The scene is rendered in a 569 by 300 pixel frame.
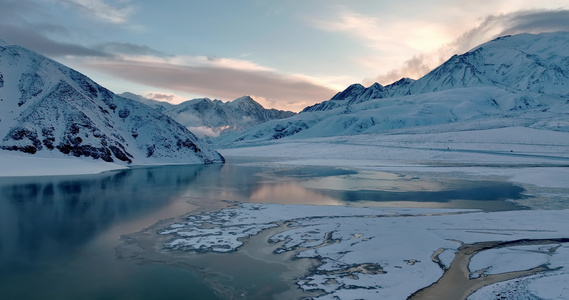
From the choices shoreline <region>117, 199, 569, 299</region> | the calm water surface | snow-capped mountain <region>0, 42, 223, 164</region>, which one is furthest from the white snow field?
snow-capped mountain <region>0, 42, 223, 164</region>

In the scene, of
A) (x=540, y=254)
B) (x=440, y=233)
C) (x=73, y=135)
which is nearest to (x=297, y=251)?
(x=440, y=233)

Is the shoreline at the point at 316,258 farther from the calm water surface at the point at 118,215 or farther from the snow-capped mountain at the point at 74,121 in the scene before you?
the snow-capped mountain at the point at 74,121

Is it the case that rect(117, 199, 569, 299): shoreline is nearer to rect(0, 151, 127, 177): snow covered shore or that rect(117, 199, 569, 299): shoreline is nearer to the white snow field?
the white snow field

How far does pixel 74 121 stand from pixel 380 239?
68.9 metres

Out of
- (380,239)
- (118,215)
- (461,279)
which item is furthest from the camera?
(118,215)

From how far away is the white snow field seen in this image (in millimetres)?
13828

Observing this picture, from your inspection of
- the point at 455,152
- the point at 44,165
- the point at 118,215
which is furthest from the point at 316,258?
the point at 455,152

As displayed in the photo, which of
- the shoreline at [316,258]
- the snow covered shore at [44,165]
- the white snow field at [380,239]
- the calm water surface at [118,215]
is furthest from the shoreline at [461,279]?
the snow covered shore at [44,165]

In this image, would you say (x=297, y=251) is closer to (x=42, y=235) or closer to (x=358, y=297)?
(x=358, y=297)

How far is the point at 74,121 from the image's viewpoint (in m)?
70.5

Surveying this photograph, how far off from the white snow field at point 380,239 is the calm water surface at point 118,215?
8.40 ft

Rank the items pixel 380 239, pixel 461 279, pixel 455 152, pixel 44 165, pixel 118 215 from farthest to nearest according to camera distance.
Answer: pixel 455 152 → pixel 44 165 → pixel 118 215 → pixel 380 239 → pixel 461 279

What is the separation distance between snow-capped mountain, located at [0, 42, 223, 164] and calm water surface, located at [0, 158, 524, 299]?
21385 mm

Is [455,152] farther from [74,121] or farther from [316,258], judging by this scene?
[316,258]
